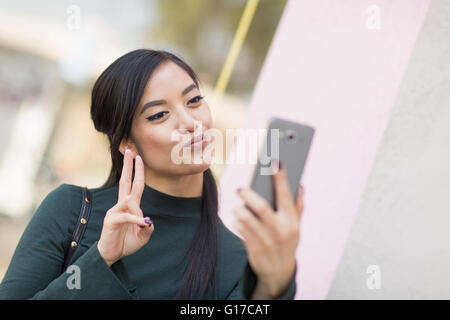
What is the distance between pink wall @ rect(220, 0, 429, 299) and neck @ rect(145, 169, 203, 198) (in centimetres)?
68

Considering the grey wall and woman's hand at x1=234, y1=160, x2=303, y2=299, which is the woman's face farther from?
the grey wall

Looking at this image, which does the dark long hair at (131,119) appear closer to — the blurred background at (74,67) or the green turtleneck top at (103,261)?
the green turtleneck top at (103,261)

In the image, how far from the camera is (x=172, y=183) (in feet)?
4.39

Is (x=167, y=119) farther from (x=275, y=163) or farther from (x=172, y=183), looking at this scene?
(x=275, y=163)

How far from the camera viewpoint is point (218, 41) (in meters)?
2.54

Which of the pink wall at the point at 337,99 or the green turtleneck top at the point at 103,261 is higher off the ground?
the pink wall at the point at 337,99

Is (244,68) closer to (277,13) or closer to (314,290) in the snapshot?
(277,13)

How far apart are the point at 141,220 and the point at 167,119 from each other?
1.16 feet

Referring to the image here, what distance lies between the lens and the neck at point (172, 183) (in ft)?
4.38

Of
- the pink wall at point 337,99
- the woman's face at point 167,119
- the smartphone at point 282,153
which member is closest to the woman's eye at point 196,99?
the woman's face at point 167,119

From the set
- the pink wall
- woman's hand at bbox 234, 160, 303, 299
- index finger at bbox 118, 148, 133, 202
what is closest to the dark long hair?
index finger at bbox 118, 148, 133, 202

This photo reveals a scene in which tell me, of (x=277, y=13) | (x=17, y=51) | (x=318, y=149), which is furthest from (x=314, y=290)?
(x=17, y=51)

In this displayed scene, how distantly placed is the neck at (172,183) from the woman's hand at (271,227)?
507mm

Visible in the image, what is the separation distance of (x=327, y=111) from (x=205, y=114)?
76 cm
